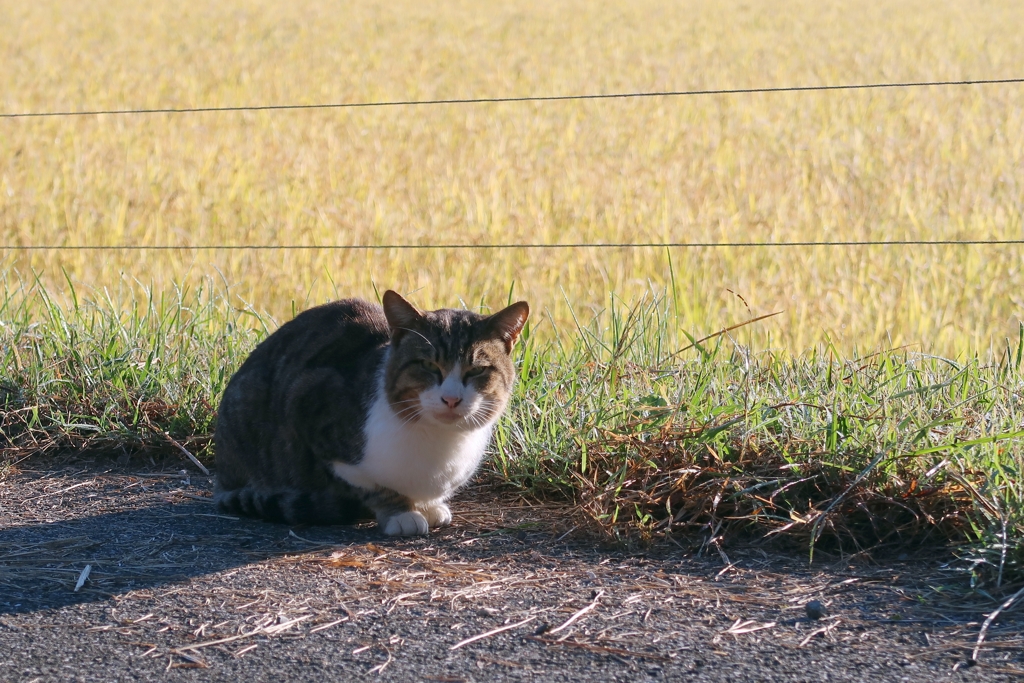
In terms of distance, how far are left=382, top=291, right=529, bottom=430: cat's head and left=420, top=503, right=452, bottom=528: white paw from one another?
10.7 inches

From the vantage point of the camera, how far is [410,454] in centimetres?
298

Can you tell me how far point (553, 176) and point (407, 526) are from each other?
5.32 meters

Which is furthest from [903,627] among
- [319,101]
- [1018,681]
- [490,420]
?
[319,101]

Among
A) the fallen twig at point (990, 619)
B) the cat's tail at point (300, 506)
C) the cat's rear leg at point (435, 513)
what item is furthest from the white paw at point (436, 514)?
the fallen twig at point (990, 619)

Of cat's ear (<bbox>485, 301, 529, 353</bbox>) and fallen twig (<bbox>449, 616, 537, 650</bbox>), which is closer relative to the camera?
fallen twig (<bbox>449, 616, 537, 650</bbox>)

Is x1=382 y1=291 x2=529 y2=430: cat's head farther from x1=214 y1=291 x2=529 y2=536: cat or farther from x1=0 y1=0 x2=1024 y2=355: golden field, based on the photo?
x1=0 y1=0 x2=1024 y2=355: golden field

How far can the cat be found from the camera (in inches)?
116

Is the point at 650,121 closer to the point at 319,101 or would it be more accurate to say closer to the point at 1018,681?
the point at 319,101

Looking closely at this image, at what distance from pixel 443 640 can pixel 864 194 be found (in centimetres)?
592

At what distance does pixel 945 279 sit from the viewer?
532 centimetres

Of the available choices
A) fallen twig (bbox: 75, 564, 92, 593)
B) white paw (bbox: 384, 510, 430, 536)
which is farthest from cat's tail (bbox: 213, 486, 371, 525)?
fallen twig (bbox: 75, 564, 92, 593)

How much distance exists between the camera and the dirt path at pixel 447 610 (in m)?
2.17

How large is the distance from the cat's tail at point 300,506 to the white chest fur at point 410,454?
0.34 feet

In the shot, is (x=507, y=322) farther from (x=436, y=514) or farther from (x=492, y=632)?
(x=492, y=632)
